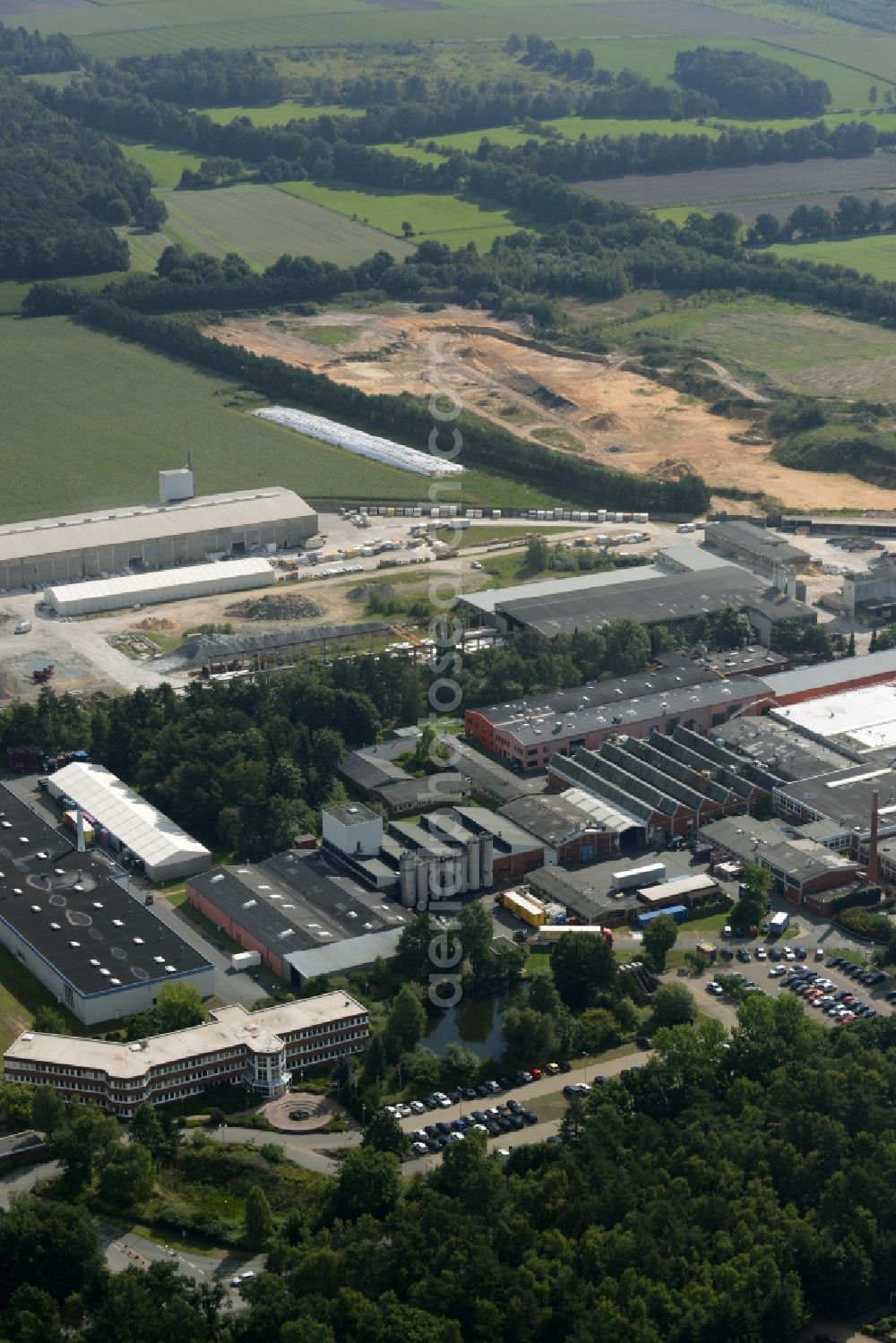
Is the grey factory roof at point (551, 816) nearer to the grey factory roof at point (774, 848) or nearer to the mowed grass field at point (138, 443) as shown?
the grey factory roof at point (774, 848)

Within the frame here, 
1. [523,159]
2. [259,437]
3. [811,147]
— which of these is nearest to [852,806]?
[259,437]

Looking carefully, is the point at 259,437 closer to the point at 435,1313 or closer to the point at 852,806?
the point at 852,806

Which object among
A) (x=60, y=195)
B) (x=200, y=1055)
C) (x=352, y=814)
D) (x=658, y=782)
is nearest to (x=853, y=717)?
(x=658, y=782)

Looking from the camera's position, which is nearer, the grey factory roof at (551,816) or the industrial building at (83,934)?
the industrial building at (83,934)

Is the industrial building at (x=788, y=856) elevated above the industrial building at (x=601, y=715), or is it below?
below

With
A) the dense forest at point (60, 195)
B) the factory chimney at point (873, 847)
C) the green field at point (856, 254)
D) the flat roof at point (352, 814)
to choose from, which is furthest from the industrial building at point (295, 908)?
the green field at point (856, 254)

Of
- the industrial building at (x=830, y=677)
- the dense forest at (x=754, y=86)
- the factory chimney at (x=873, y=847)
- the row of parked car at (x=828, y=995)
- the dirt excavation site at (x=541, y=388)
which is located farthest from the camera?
the dense forest at (x=754, y=86)

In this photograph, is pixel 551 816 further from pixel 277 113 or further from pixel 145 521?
pixel 277 113
